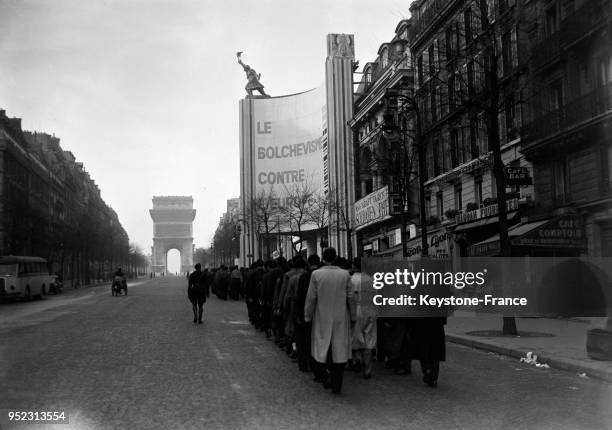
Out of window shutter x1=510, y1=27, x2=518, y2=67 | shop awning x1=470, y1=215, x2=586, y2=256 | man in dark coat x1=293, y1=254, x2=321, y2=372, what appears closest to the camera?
man in dark coat x1=293, y1=254, x2=321, y2=372

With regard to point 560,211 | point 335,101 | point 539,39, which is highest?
point 335,101

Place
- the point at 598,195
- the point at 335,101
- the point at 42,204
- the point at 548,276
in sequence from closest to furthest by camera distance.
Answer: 1. the point at 548,276
2. the point at 598,195
3. the point at 335,101
4. the point at 42,204

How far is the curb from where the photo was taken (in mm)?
10094

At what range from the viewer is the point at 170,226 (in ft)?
639

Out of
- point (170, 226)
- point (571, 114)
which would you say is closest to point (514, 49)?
point (571, 114)

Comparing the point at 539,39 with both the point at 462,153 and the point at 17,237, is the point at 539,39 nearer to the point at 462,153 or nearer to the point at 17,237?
the point at 462,153

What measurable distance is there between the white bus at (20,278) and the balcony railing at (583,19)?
3036 centimetres

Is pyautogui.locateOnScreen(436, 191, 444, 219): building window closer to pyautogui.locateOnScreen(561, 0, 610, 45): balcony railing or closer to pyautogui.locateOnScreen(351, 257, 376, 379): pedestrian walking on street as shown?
pyautogui.locateOnScreen(561, 0, 610, 45): balcony railing

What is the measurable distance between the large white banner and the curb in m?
62.1

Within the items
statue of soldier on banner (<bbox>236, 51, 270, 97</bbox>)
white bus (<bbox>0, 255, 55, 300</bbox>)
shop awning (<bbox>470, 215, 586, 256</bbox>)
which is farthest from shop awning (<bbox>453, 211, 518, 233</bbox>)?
statue of soldier on banner (<bbox>236, 51, 270, 97</bbox>)

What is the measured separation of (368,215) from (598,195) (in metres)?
30.0

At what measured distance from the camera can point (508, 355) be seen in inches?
504

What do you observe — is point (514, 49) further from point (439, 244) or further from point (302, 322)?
point (302, 322)

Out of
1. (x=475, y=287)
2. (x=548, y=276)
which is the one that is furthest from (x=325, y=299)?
(x=548, y=276)
